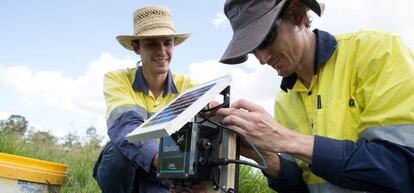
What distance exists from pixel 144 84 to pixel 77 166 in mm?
1863

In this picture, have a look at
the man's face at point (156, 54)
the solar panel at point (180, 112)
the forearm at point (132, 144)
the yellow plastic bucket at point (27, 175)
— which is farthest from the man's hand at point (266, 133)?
the yellow plastic bucket at point (27, 175)

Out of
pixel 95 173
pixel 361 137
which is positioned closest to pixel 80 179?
pixel 95 173

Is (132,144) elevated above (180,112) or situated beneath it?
situated beneath

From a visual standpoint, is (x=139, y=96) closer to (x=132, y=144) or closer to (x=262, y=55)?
(x=132, y=144)

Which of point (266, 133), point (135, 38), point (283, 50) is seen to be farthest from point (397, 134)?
point (135, 38)

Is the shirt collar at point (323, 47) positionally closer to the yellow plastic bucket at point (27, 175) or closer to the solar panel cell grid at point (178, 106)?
the solar panel cell grid at point (178, 106)

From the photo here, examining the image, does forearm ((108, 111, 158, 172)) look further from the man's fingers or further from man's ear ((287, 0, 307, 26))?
man's ear ((287, 0, 307, 26))

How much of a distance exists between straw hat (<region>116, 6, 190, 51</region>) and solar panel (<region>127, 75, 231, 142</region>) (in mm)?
1536

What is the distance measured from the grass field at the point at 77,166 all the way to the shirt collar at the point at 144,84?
102cm

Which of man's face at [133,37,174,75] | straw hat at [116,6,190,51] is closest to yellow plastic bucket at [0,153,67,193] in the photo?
man's face at [133,37,174,75]

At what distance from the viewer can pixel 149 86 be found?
351 centimetres

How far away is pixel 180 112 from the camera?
173 cm

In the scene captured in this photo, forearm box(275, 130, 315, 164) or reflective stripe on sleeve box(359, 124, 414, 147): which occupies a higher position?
reflective stripe on sleeve box(359, 124, 414, 147)

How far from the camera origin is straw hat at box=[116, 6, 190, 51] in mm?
3475
